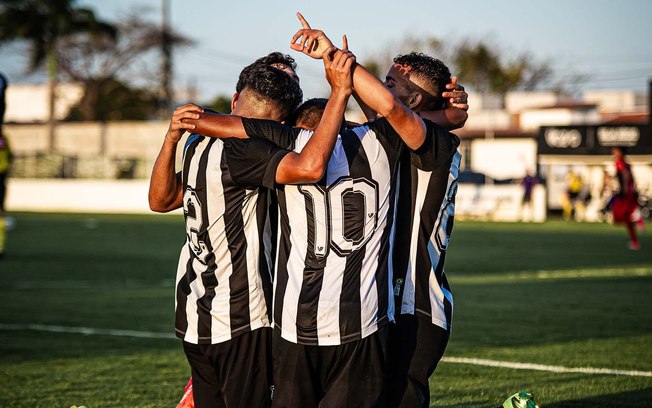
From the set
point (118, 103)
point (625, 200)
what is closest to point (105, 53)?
point (118, 103)

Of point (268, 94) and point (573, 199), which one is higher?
point (573, 199)

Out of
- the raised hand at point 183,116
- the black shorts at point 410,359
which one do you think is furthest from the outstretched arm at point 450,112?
the black shorts at point 410,359

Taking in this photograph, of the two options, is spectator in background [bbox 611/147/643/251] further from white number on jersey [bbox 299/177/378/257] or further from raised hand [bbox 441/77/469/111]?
white number on jersey [bbox 299/177/378/257]

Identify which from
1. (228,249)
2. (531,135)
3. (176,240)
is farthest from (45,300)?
(531,135)

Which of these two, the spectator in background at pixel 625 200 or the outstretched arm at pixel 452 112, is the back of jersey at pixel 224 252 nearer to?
the outstretched arm at pixel 452 112

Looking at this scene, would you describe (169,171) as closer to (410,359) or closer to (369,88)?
(369,88)

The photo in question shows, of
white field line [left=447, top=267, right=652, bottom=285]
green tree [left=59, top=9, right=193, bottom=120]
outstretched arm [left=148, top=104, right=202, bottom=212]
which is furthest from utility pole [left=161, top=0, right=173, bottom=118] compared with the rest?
outstretched arm [left=148, top=104, right=202, bottom=212]

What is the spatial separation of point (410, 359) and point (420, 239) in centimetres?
53

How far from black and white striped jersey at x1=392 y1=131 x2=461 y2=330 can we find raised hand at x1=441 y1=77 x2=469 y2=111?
0.59 ft

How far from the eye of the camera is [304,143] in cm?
436

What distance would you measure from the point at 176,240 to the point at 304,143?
2223 centimetres

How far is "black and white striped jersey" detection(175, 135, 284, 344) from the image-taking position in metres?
4.60

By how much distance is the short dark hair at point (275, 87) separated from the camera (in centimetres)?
456

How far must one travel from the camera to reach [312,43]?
4125mm
